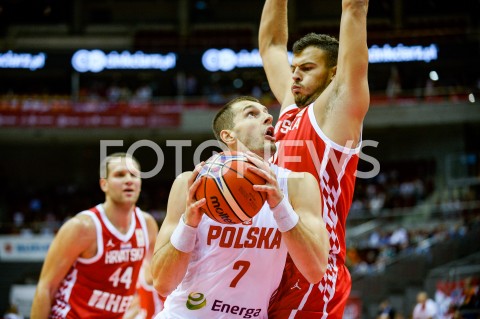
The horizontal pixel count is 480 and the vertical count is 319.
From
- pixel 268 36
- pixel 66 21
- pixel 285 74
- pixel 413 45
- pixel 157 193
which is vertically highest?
pixel 66 21

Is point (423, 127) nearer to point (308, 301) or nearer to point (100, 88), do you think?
point (100, 88)

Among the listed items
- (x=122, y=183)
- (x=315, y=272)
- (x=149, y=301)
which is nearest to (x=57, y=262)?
(x=122, y=183)

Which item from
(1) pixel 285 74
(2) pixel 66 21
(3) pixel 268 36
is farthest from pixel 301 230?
(2) pixel 66 21

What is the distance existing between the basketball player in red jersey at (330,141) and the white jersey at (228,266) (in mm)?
347

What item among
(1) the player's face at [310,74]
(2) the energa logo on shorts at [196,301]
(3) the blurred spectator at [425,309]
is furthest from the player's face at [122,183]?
(3) the blurred spectator at [425,309]

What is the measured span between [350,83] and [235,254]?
129 centimetres

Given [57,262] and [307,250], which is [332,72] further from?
[57,262]

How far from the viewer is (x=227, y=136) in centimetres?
382

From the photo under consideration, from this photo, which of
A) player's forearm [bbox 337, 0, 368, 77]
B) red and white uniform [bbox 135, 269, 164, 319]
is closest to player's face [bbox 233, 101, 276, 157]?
player's forearm [bbox 337, 0, 368, 77]

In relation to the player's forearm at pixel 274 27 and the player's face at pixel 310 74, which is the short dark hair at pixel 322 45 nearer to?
the player's face at pixel 310 74

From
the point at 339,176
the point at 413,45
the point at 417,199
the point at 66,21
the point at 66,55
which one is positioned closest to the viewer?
the point at 339,176

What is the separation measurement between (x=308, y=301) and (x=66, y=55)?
24379mm

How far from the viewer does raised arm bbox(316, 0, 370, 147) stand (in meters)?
4.07

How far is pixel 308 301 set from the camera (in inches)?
154
